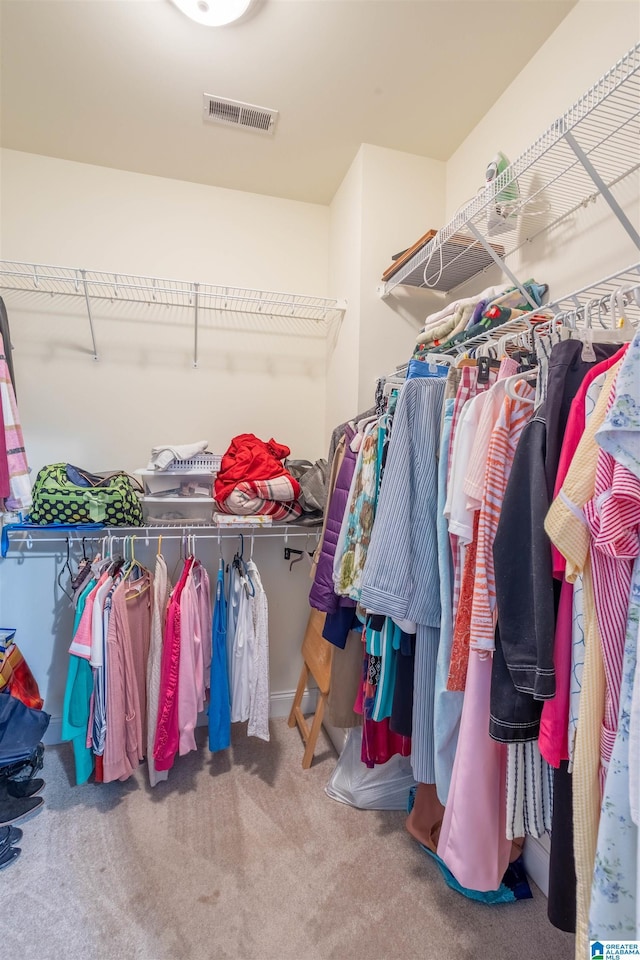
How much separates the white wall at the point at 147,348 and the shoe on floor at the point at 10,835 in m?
0.57

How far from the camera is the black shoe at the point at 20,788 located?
1.73 m

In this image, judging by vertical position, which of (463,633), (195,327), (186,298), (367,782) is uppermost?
(186,298)

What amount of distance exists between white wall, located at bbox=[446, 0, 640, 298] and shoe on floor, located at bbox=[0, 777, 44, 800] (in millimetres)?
2660

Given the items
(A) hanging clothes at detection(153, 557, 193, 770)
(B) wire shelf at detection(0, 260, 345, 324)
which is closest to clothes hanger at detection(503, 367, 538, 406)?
(B) wire shelf at detection(0, 260, 345, 324)

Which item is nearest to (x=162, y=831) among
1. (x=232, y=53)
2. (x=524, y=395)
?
(x=524, y=395)

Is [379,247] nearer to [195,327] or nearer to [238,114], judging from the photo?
[238,114]

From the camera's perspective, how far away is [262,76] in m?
1.71

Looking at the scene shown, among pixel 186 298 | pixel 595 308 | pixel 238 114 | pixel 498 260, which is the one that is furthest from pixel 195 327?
pixel 595 308

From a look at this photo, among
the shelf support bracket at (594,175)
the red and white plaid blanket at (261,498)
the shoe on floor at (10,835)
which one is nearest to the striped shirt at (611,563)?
the shelf support bracket at (594,175)

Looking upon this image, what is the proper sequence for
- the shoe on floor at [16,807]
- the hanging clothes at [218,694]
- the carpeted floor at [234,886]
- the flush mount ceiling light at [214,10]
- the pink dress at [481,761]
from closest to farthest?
the pink dress at [481,761], the carpeted floor at [234,886], the flush mount ceiling light at [214,10], the shoe on floor at [16,807], the hanging clothes at [218,694]

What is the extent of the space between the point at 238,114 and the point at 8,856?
2.89m

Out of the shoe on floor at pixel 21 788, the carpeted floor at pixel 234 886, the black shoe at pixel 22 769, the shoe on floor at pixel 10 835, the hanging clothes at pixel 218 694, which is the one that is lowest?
the carpeted floor at pixel 234 886

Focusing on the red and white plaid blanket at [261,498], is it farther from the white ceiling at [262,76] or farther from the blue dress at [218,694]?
the white ceiling at [262,76]

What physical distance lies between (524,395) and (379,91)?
1.54m
